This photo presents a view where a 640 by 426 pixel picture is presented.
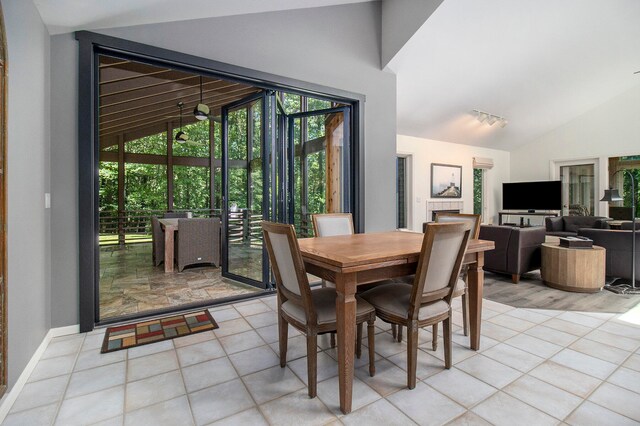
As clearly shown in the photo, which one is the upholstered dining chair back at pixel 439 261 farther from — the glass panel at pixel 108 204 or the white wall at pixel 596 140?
the white wall at pixel 596 140

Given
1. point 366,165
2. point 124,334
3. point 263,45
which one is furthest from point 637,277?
point 124,334

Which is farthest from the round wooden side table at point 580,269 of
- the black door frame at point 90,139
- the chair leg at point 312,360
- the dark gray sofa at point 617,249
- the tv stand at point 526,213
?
the black door frame at point 90,139

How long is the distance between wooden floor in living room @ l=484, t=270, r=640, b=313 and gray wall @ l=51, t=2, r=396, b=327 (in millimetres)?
1458

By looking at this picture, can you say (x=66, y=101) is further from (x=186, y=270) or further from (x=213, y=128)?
(x=213, y=128)

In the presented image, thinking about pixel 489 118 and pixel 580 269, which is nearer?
pixel 580 269

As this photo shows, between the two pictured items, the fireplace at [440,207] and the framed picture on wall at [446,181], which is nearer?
the fireplace at [440,207]

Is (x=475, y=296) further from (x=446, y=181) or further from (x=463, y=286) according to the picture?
(x=446, y=181)

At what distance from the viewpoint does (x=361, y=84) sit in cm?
378

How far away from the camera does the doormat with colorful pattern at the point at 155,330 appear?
7.37 feet

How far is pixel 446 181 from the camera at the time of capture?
7.08 m

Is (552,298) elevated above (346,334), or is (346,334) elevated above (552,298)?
(346,334)

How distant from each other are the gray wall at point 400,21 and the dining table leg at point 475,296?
9.23ft

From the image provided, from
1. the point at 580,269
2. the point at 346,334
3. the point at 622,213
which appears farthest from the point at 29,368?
the point at 622,213

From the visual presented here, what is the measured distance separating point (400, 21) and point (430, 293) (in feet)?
11.1
